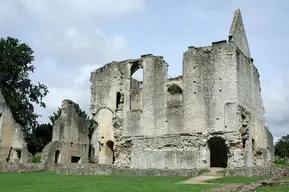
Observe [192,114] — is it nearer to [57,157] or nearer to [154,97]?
[154,97]

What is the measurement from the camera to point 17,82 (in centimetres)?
3997

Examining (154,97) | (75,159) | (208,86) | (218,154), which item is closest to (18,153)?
(75,159)

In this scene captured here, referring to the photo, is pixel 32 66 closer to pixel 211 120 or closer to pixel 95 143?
pixel 95 143

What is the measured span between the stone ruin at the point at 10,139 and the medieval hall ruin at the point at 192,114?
7792 millimetres

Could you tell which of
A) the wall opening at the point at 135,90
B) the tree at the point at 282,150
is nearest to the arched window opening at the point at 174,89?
the wall opening at the point at 135,90

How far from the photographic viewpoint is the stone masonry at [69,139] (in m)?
31.4

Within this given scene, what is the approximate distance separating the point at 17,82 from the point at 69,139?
11083 mm

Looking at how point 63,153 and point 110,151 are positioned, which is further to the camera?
point 63,153

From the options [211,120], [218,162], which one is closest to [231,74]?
[211,120]

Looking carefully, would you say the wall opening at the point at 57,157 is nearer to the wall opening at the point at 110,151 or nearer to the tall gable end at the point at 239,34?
the wall opening at the point at 110,151

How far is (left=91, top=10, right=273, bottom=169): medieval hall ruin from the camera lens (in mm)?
25219

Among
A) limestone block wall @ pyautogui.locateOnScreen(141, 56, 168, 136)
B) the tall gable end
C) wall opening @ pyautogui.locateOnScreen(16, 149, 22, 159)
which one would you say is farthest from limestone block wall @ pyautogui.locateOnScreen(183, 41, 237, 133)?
wall opening @ pyautogui.locateOnScreen(16, 149, 22, 159)

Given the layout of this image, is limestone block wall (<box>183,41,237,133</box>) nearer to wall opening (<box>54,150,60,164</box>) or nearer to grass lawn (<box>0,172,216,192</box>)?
grass lawn (<box>0,172,216,192</box>)

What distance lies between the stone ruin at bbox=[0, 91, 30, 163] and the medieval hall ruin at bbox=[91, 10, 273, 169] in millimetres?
7792
